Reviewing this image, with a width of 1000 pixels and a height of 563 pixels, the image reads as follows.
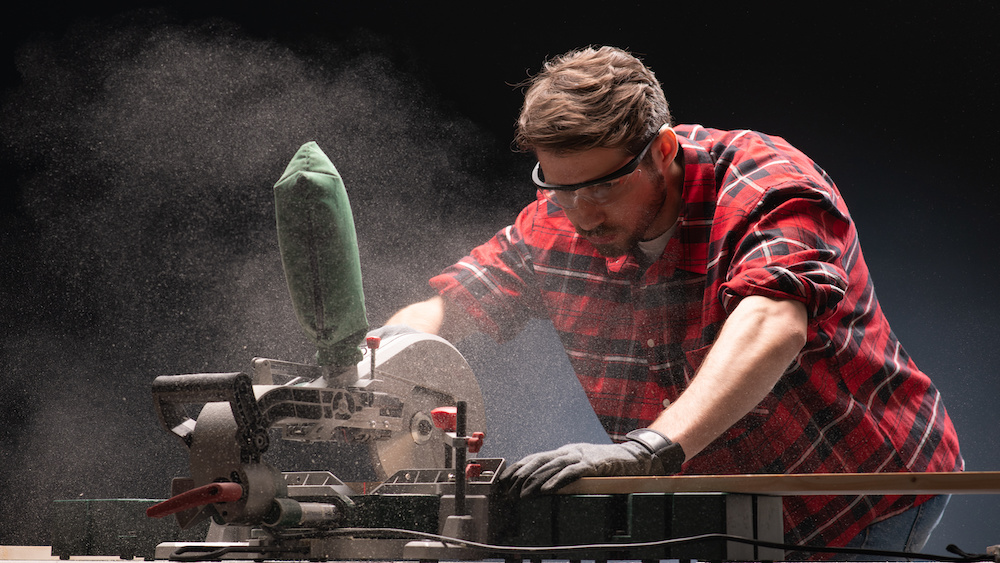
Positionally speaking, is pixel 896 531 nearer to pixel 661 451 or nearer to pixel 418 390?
pixel 661 451

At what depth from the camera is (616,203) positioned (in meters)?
1.50

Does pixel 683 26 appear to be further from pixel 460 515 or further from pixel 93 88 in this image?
pixel 460 515

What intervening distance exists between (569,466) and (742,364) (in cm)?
40

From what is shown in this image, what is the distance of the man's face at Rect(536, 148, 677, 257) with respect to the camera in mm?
1446

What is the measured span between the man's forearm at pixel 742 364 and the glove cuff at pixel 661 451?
0.08m

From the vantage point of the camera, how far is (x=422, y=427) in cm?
133

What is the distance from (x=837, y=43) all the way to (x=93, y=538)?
7.37ft

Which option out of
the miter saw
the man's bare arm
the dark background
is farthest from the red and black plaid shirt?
the dark background

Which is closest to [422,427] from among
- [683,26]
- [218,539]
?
[218,539]

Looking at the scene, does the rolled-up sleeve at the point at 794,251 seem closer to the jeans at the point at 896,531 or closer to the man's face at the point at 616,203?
the man's face at the point at 616,203

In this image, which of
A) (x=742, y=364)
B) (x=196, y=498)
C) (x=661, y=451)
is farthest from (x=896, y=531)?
(x=196, y=498)

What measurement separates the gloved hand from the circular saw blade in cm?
28

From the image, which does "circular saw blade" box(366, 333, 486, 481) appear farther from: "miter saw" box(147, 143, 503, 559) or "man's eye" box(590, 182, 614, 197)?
"man's eye" box(590, 182, 614, 197)

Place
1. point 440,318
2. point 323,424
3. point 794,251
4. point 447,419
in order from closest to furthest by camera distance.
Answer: point 447,419 < point 323,424 < point 794,251 < point 440,318
